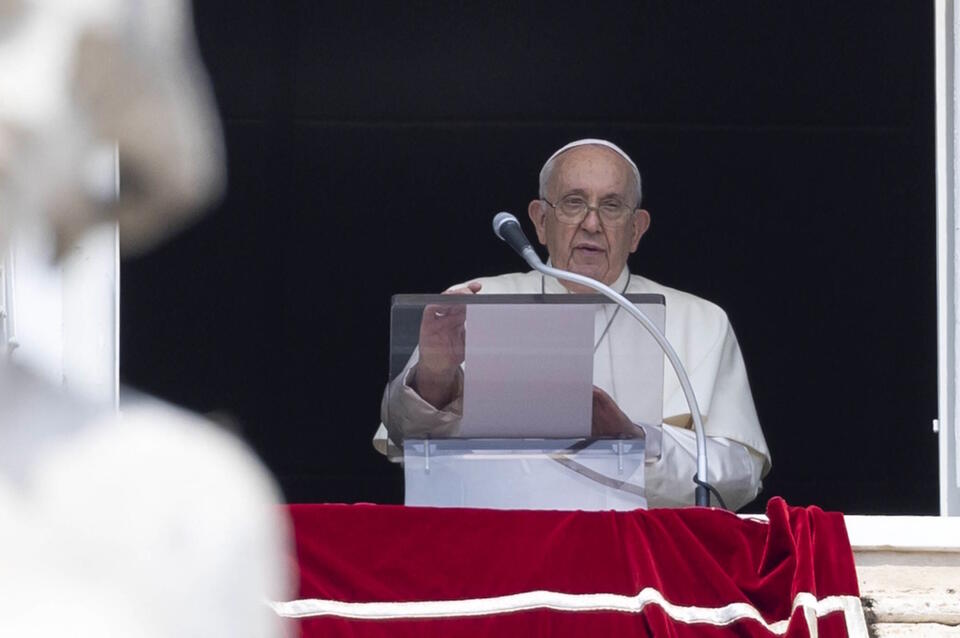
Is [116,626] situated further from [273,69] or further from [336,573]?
[273,69]

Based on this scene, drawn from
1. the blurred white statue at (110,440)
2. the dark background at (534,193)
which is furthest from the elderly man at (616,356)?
the blurred white statue at (110,440)

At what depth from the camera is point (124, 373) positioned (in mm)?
4805

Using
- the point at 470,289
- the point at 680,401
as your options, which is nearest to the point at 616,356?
the point at 470,289

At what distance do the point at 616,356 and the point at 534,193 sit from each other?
6.90 feet

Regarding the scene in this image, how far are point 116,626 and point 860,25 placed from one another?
15.0ft

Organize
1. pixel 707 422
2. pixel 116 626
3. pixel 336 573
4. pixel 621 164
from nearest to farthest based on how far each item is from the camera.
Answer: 1. pixel 116 626
2. pixel 336 573
3. pixel 707 422
4. pixel 621 164

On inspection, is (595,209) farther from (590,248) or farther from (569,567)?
(569,567)

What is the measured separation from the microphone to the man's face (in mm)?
1204

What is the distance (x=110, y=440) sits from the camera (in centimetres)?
62

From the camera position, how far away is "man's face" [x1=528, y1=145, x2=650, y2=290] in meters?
4.19

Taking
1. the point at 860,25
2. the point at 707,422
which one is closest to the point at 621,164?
the point at 707,422

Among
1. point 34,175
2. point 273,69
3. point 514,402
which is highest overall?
point 273,69

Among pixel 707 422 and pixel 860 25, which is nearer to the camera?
pixel 707 422

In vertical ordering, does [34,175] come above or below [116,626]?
above
